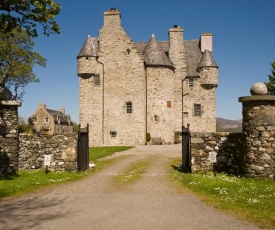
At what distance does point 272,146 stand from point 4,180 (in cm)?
1053

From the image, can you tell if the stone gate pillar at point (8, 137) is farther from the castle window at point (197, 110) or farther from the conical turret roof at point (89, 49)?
the castle window at point (197, 110)

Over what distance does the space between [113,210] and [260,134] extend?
7.28 metres

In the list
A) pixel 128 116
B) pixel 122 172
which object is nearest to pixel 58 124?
pixel 128 116

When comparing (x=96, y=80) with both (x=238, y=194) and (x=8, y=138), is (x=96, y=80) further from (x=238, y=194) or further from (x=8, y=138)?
(x=238, y=194)

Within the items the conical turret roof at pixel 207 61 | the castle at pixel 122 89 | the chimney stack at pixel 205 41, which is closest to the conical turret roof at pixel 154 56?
the castle at pixel 122 89

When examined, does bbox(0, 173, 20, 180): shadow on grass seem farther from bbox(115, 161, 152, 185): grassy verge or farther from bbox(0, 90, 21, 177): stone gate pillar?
bbox(115, 161, 152, 185): grassy verge

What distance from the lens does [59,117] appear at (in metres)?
76.2

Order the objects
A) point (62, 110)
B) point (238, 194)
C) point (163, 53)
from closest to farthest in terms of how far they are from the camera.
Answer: point (238, 194)
point (163, 53)
point (62, 110)

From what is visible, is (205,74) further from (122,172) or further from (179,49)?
(122,172)

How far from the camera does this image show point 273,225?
22.6ft

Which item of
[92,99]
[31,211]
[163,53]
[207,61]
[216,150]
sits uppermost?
[163,53]

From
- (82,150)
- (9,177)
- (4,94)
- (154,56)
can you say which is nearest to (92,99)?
(154,56)

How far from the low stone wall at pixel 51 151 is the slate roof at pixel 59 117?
58.5 m

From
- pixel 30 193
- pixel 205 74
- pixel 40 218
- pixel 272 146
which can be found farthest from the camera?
pixel 205 74
